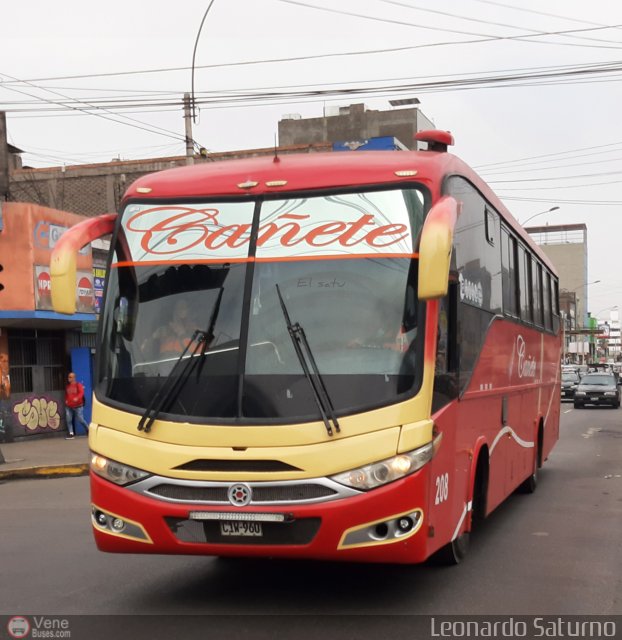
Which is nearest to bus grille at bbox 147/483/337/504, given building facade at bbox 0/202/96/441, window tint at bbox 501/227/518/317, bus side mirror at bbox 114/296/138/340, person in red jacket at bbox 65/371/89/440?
bus side mirror at bbox 114/296/138/340

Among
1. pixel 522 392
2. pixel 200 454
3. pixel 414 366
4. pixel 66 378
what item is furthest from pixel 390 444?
pixel 66 378

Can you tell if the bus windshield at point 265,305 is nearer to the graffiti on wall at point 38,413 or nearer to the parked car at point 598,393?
the graffiti on wall at point 38,413

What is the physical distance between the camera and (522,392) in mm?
11195

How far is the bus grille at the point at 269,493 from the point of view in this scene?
598 centimetres

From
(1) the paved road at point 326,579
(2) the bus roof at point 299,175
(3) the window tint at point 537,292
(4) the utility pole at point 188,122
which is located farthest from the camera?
(4) the utility pole at point 188,122

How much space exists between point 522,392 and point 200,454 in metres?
5.96

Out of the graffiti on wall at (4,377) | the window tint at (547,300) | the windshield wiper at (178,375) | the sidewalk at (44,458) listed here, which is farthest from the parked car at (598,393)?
the windshield wiper at (178,375)

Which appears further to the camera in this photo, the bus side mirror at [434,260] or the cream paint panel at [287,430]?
the cream paint panel at [287,430]

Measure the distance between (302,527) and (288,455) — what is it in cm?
45

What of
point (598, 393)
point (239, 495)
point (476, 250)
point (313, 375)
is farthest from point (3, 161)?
point (598, 393)

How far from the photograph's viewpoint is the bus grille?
5.98 m

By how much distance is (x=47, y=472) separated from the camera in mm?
16125

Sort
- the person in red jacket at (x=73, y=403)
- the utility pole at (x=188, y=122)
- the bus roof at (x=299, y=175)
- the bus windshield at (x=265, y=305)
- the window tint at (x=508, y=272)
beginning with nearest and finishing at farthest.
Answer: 1. the bus windshield at (x=265, y=305)
2. the bus roof at (x=299, y=175)
3. the window tint at (x=508, y=272)
4. the person in red jacket at (x=73, y=403)
5. the utility pole at (x=188, y=122)

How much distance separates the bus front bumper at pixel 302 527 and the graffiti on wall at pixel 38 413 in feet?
53.1
